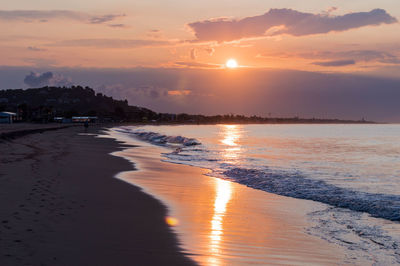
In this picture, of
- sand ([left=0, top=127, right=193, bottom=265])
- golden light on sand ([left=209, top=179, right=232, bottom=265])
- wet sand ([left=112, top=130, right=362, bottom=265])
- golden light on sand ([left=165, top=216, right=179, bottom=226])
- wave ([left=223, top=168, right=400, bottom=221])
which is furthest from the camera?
wave ([left=223, top=168, right=400, bottom=221])

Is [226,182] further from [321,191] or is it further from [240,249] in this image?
[240,249]

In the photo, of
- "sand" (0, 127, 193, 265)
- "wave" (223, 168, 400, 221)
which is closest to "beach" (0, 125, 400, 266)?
"sand" (0, 127, 193, 265)

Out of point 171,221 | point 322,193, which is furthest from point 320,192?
point 171,221

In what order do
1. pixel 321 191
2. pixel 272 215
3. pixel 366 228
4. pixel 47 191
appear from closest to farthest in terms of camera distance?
pixel 366 228
pixel 272 215
pixel 47 191
pixel 321 191

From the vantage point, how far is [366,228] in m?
11.0

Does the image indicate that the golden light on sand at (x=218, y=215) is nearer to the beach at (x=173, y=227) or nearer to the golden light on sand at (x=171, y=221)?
the beach at (x=173, y=227)

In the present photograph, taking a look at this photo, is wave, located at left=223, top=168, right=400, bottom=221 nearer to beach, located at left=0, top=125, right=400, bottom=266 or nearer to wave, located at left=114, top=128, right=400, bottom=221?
wave, located at left=114, top=128, right=400, bottom=221

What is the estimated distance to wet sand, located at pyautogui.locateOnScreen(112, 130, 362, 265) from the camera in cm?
804

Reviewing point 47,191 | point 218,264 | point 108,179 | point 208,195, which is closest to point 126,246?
point 218,264

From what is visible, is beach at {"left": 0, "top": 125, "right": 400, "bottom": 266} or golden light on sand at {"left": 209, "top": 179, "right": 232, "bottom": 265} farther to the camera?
golden light on sand at {"left": 209, "top": 179, "right": 232, "bottom": 265}

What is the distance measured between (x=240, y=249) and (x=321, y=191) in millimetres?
9631

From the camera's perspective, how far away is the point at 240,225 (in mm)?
10547

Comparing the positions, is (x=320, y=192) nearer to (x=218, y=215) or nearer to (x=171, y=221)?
(x=218, y=215)

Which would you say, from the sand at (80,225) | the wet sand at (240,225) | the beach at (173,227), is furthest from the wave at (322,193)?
the sand at (80,225)
